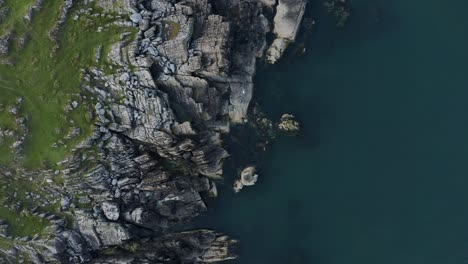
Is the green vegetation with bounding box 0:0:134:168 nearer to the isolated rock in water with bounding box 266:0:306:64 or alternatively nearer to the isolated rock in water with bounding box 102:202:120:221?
the isolated rock in water with bounding box 102:202:120:221

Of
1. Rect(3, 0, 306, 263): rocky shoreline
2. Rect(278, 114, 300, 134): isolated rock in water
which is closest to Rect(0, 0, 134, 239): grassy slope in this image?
Rect(3, 0, 306, 263): rocky shoreline

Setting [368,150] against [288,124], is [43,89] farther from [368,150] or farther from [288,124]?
[368,150]

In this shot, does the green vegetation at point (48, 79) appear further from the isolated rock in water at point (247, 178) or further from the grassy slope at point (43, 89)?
the isolated rock in water at point (247, 178)

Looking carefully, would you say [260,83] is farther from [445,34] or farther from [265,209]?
[445,34]

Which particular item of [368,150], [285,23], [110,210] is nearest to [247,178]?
[368,150]

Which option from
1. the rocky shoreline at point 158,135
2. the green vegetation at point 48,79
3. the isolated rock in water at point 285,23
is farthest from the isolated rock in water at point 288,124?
the green vegetation at point 48,79
